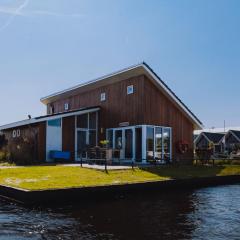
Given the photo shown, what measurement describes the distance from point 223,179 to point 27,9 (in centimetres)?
1050

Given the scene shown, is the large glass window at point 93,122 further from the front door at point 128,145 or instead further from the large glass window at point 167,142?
the large glass window at point 167,142

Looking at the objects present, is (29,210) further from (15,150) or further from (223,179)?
(15,150)

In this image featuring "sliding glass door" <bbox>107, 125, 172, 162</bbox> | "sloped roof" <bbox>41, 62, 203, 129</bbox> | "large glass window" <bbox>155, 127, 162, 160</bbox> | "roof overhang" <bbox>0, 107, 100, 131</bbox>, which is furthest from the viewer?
"roof overhang" <bbox>0, 107, 100, 131</bbox>

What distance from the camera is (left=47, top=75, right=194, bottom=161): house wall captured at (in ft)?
74.9

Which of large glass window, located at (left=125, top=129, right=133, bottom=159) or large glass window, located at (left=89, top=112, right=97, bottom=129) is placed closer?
large glass window, located at (left=125, top=129, right=133, bottom=159)

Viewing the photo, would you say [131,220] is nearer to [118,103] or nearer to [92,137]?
[118,103]

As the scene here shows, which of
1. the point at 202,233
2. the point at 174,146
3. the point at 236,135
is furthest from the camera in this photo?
the point at 236,135

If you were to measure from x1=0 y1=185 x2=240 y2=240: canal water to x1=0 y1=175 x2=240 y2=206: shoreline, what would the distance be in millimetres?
370

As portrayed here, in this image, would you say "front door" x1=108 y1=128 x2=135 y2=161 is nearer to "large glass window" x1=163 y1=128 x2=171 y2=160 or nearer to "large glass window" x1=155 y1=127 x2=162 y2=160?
"large glass window" x1=155 y1=127 x2=162 y2=160

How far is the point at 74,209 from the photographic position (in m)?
10.4

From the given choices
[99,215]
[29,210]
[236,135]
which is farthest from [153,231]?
[236,135]

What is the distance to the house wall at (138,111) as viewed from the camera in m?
22.8

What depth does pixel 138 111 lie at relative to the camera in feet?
74.7

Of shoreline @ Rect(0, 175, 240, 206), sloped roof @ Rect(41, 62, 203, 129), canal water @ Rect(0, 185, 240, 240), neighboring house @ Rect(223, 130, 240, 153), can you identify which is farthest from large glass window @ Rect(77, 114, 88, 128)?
neighboring house @ Rect(223, 130, 240, 153)
